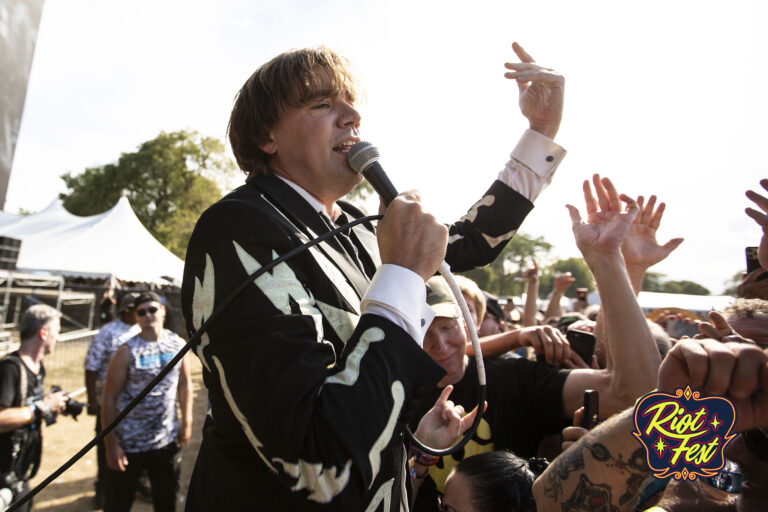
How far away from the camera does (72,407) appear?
12.3 ft

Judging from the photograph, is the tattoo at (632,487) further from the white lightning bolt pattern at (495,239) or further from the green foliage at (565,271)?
the green foliage at (565,271)

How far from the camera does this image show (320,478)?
0.91m

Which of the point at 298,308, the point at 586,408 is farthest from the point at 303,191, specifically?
the point at 586,408

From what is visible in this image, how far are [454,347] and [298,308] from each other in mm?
1504

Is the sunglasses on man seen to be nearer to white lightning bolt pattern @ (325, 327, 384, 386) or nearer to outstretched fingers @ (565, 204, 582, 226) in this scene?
outstretched fingers @ (565, 204, 582, 226)

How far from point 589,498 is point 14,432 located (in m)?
3.80

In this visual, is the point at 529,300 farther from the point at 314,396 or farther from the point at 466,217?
the point at 314,396

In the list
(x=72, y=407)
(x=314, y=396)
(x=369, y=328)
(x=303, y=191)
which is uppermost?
(x=303, y=191)

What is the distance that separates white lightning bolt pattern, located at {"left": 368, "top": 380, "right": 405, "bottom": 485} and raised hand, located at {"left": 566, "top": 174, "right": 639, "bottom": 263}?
48.2 inches

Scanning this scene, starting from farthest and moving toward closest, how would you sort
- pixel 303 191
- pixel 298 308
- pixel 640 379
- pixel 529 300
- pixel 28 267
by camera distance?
pixel 28 267 < pixel 529 300 < pixel 640 379 < pixel 303 191 < pixel 298 308

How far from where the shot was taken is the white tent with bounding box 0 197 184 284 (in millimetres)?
12375

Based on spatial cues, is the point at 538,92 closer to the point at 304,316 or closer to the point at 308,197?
the point at 308,197

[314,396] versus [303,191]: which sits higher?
[303,191]

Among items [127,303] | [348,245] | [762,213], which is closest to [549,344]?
[762,213]
